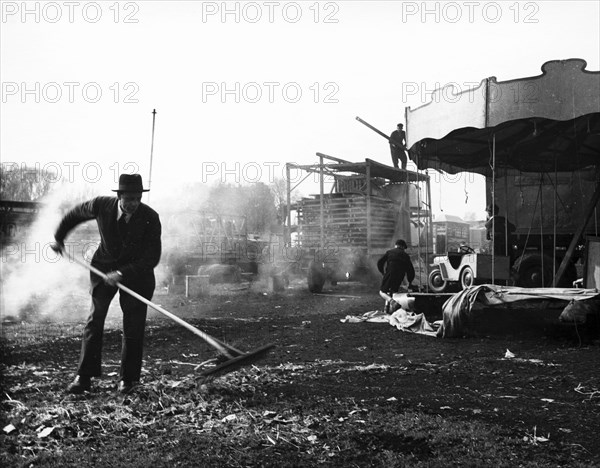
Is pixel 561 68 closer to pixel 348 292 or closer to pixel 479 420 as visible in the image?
pixel 479 420

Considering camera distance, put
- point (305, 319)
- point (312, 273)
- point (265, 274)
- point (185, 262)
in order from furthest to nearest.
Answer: point (265, 274) < point (185, 262) < point (312, 273) < point (305, 319)

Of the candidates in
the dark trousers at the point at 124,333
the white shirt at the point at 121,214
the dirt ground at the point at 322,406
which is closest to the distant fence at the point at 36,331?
the dirt ground at the point at 322,406

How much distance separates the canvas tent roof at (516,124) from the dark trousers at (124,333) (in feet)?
20.1

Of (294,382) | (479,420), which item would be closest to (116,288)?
(294,382)

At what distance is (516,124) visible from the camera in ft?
32.3

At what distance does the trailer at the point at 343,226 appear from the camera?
661 inches

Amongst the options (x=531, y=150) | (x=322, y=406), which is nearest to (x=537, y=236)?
(x=531, y=150)

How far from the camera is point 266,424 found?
3.85m

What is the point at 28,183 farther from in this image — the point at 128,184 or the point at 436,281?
the point at 128,184

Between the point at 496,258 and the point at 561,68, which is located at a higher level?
the point at 561,68

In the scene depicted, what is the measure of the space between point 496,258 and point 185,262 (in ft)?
39.4

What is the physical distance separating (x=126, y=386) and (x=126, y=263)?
1126 millimetres

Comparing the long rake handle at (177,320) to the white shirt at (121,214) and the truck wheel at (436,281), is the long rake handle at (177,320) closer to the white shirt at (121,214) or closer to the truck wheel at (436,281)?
the white shirt at (121,214)

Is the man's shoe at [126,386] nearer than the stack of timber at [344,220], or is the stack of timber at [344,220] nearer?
the man's shoe at [126,386]
